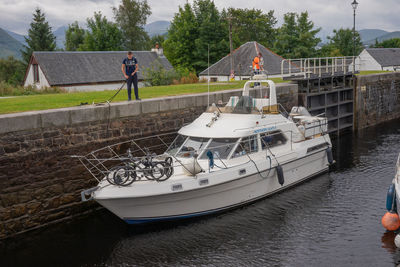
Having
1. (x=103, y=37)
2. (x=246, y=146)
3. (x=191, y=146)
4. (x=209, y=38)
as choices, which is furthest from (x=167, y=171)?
(x=103, y=37)

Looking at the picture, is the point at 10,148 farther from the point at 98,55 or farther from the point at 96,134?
the point at 98,55

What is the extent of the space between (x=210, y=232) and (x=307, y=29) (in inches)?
1667

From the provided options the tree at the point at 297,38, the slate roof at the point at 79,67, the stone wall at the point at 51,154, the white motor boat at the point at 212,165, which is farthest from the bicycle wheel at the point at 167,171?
the tree at the point at 297,38

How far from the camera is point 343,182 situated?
1362cm

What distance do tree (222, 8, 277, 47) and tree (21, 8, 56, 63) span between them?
24.4m

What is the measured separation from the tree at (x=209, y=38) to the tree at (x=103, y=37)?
43.7ft

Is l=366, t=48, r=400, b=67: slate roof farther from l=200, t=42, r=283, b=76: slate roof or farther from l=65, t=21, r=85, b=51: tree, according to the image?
l=65, t=21, r=85, b=51: tree

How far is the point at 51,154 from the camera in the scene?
10406 millimetres

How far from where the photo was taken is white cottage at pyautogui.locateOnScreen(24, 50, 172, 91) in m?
32.8

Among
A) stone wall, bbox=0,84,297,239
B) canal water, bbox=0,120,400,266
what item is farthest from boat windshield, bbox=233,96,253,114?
stone wall, bbox=0,84,297,239

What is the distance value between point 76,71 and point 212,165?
87.1ft

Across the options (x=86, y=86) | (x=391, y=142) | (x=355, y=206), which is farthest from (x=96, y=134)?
(x=86, y=86)

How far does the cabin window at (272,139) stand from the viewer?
38.6ft

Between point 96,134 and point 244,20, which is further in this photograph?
point 244,20
